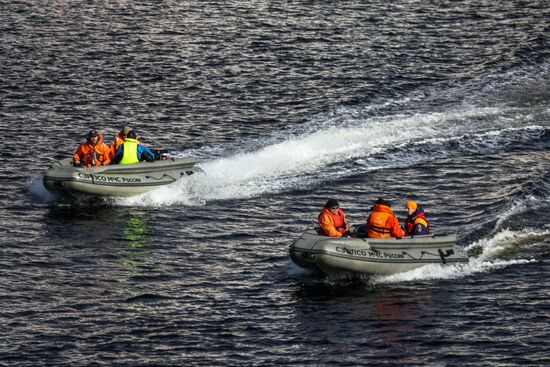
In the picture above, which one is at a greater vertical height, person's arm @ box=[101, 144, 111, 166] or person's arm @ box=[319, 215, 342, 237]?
person's arm @ box=[101, 144, 111, 166]

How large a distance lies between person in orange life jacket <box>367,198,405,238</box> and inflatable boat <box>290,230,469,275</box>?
35 centimetres

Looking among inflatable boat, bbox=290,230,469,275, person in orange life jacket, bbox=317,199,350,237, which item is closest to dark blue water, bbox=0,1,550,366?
inflatable boat, bbox=290,230,469,275

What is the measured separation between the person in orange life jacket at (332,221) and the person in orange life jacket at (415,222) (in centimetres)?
191

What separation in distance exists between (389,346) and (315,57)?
31.2 metres

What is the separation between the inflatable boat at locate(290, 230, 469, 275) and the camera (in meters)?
34.1

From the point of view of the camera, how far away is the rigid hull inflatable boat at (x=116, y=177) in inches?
1597

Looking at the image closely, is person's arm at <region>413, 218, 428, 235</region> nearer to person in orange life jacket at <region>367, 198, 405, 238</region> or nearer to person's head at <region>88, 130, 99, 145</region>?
person in orange life jacket at <region>367, 198, 405, 238</region>

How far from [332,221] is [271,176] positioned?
9.01m

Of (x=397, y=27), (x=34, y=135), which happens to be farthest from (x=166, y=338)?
(x=397, y=27)

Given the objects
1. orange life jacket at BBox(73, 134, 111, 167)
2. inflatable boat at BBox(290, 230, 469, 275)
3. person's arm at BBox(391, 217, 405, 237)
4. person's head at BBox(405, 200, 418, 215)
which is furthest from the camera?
orange life jacket at BBox(73, 134, 111, 167)

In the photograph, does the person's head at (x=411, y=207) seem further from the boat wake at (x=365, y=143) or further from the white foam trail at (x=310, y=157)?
the white foam trail at (x=310, y=157)

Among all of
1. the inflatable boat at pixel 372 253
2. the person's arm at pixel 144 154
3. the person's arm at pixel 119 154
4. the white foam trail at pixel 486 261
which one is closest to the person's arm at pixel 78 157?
the person's arm at pixel 119 154

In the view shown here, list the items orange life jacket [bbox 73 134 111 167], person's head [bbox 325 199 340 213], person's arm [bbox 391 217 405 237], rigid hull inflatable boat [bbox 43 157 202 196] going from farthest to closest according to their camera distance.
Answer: orange life jacket [bbox 73 134 111 167] → rigid hull inflatable boat [bbox 43 157 202 196] → person's arm [bbox 391 217 405 237] → person's head [bbox 325 199 340 213]

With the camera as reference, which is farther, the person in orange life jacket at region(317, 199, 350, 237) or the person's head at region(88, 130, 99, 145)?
the person's head at region(88, 130, 99, 145)
